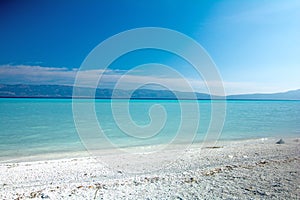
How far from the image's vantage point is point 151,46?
974cm

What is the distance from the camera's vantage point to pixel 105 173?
359 inches

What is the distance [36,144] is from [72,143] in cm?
236

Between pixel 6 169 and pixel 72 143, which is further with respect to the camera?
pixel 72 143

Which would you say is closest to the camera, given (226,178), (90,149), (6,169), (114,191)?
(114,191)

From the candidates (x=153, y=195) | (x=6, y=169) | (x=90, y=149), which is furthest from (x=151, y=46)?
(x=90, y=149)

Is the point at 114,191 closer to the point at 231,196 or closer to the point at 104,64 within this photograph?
the point at 231,196

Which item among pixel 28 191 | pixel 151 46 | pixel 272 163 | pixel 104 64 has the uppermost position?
pixel 151 46

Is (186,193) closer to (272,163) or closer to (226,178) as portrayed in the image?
(226,178)

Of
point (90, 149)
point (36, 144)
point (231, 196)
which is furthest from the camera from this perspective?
point (36, 144)

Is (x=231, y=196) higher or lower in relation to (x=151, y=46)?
lower

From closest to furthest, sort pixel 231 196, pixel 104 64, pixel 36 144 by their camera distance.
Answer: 1. pixel 231 196
2. pixel 104 64
3. pixel 36 144

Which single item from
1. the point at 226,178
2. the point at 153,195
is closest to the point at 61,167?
the point at 153,195

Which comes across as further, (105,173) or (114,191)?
(105,173)

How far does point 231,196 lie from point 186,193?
3.41 feet
